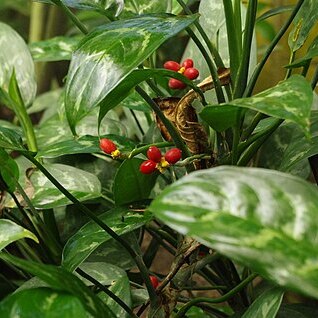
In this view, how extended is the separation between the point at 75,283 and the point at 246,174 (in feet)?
0.55

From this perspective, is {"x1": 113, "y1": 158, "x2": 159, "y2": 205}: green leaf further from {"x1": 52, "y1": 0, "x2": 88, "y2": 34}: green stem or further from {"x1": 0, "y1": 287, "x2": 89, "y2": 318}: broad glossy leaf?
{"x1": 0, "y1": 287, "x2": 89, "y2": 318}: broad glossy leaf

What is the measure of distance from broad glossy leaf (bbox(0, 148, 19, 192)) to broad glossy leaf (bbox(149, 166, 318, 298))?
0.37m

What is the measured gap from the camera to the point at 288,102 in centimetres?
49

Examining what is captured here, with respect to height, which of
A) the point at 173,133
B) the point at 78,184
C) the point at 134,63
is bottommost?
the point at 78,184

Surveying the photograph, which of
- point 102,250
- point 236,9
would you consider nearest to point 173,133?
point 236,9

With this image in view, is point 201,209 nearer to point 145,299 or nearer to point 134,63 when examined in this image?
point 134,63

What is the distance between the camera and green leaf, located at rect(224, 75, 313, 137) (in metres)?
0.47

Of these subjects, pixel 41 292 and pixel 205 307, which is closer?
pixel 41 292

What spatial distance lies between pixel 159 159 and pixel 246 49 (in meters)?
0.14

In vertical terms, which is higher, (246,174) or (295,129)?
(246,174)

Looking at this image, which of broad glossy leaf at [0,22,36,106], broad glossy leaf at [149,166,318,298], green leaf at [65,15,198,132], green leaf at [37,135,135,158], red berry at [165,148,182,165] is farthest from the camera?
broad glossy leaf at [0,22,36,106]

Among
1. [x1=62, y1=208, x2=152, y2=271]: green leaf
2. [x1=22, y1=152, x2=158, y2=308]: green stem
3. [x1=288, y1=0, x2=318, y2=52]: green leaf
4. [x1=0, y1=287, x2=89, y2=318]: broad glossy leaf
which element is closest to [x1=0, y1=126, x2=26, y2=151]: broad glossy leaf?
[x1=22, y1=152, x2=158, y2=308]: green stem

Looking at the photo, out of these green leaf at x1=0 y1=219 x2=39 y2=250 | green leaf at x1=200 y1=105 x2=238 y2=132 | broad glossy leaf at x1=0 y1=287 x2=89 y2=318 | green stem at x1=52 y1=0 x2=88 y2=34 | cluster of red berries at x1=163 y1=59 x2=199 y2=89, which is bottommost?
green leaf at x1=0 y1=219 x2=39 y2=250

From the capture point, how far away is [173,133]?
0.71m
